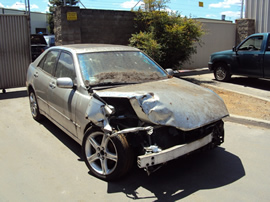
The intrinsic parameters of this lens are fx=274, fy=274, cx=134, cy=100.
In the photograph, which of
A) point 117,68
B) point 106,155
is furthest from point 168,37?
point 106,155

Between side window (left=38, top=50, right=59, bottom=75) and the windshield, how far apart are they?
37.8 inches

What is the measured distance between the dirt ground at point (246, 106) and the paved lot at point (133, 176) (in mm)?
1372

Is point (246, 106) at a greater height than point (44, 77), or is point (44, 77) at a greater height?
point (44, 77)

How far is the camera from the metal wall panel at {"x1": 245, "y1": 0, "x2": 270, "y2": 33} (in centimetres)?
1489

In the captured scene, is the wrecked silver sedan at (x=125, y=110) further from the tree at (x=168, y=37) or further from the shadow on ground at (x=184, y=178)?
the tree at (x=168, y=37)

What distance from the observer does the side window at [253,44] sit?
Answer: 31.1 feet

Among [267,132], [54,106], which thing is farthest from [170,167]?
[267,132]

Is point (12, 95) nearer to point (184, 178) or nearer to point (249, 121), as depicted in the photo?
point (184, 178)

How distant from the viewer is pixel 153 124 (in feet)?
11.6

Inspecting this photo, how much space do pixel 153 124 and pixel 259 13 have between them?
1438 centimetres

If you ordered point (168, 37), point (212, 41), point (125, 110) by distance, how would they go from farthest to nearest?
point (212, 41) → point (168, 37) → point (125, 110)

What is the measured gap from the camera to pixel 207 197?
10.9 ft

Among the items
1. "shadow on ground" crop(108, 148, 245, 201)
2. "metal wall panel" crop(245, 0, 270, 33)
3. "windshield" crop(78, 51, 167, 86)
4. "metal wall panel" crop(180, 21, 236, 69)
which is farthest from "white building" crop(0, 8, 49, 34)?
"shadow on ground" crop(108, 148, 245, 201)

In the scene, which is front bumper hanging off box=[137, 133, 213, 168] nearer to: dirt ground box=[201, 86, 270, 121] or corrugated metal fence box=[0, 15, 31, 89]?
dirt ground box=[201, 86, 270, 121]
